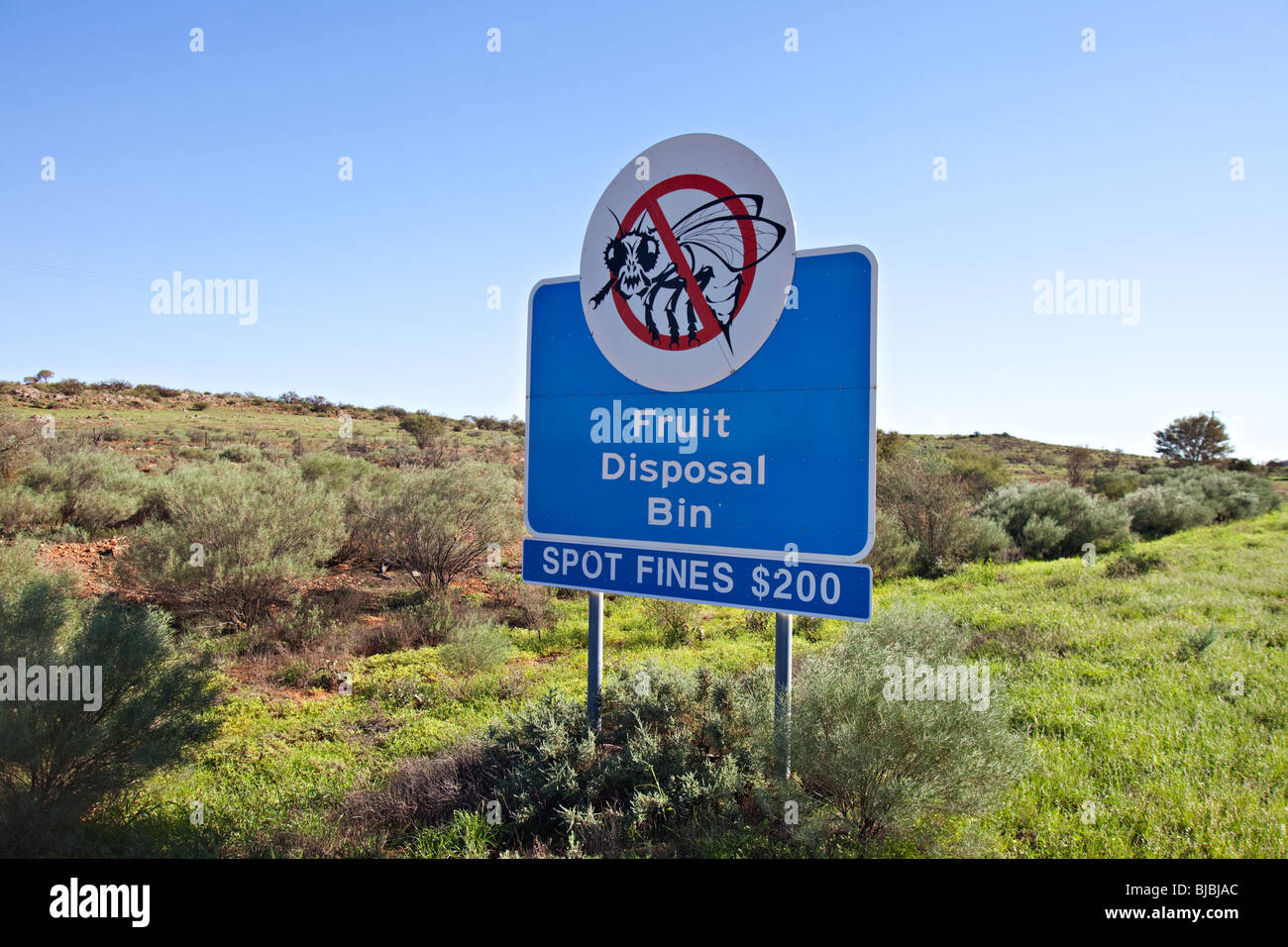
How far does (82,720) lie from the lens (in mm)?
3576

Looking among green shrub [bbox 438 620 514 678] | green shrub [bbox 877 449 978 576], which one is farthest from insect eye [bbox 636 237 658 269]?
green shrub [bbox 877 449 978 576]

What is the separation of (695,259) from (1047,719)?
4208mm

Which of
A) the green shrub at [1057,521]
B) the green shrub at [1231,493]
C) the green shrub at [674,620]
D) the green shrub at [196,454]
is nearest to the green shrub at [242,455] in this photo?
the green shrub at [196,454]

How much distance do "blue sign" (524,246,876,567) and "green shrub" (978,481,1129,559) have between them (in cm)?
1359

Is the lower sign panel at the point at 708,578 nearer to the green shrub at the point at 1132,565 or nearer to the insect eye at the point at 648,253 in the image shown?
the insect eye at the point at 648,253

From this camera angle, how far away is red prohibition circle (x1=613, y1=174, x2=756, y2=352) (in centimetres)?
356

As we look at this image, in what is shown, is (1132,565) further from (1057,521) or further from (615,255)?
(615,255)

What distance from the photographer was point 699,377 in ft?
12.0

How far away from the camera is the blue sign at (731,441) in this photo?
326 cm

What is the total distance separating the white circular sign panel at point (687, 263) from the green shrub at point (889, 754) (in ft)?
5.64

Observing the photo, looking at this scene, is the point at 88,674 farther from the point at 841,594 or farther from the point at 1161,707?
the point at 1161,707

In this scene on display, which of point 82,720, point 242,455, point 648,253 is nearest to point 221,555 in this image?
point 82,720
